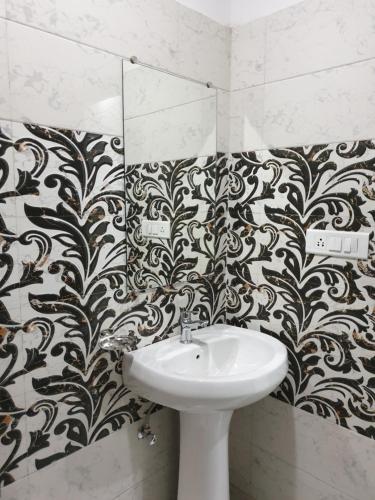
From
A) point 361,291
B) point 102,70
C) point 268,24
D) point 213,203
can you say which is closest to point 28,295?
point 102,70

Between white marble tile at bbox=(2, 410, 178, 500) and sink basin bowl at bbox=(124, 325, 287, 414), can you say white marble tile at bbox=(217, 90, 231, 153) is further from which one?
white marble tile at bbox=(2, 410, 178, 500)

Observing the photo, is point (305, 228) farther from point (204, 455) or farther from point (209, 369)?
point (204, 455)

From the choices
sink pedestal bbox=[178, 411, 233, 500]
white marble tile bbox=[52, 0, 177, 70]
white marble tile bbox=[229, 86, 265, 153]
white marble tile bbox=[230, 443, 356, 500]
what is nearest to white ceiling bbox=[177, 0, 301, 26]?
white marble tile bbox=[52, 0, 177, 70]

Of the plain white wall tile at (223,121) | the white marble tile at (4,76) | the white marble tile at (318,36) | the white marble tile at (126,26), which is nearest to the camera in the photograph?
the white marble tile at (4,76)

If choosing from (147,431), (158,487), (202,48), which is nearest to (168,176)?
(202,48)

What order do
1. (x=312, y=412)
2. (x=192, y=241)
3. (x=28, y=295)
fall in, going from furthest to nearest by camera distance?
(x=192, y=241), (x=312, y=412), (x=28, y=295)

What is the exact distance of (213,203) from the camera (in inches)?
62.8

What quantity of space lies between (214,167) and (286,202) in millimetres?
348

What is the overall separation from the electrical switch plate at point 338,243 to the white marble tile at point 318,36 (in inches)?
22.6

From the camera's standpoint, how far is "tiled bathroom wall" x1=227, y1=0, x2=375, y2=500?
48.8 inches

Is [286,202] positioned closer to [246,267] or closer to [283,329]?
[246,267]

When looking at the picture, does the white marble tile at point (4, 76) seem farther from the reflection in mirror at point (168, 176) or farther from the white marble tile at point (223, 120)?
the white marble tile at point (223, 120)

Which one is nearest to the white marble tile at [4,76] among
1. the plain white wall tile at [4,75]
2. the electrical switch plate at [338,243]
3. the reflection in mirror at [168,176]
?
the plain white wall tile at [4,75]

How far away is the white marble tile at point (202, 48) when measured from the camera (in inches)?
54.5
